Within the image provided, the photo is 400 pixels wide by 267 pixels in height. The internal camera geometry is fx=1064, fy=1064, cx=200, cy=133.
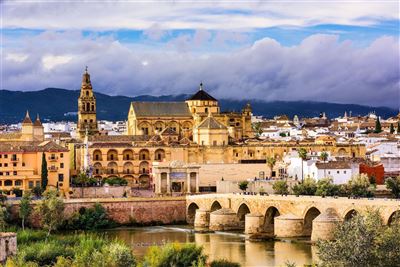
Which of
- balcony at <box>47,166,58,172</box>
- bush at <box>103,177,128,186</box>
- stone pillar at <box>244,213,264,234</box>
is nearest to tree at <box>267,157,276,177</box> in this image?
bush at <box>103,177,128,186</box>

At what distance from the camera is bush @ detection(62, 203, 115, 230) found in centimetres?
7069

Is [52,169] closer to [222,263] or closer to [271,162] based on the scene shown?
[271,162]

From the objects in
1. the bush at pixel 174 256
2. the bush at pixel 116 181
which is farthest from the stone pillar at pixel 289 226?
the bush at pixel 116 181

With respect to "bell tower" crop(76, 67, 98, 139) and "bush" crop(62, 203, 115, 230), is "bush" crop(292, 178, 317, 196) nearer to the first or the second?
"bush" crop(62, 203, 115, 230)

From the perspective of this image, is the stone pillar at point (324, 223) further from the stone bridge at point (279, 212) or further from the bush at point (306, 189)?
the bush at point (306, 189)

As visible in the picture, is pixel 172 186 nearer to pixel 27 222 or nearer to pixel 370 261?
pixel 27 222

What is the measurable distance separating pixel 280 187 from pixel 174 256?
33724 mm

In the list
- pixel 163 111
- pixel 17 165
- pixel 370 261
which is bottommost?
pixel 370 261

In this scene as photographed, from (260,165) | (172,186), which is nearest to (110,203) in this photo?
(172,186)

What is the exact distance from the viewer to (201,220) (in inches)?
2778

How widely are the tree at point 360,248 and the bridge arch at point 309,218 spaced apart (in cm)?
2274

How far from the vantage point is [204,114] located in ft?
341

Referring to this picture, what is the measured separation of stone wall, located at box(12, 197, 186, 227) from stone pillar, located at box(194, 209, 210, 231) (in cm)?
442

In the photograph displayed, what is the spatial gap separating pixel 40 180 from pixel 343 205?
2921cm
